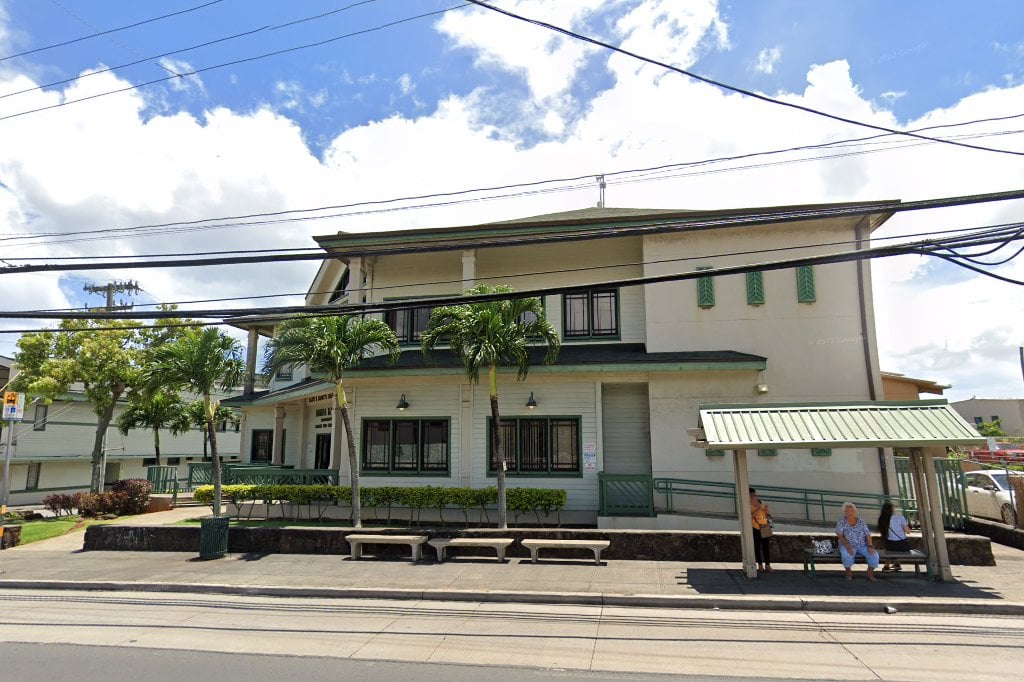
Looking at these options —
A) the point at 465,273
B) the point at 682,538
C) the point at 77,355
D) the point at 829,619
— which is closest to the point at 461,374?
the point at 465,273

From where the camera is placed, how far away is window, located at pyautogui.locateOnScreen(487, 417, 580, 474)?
17.8 meters

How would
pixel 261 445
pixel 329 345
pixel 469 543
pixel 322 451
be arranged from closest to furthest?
pixel 469 543
pixel 329 345
pixel 322 451
pixel 261 445

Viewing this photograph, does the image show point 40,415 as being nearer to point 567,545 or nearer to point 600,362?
point 600,362

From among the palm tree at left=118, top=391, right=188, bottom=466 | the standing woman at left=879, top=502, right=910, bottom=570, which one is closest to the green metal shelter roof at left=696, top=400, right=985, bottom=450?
the standing woman at left=879, top=502, right=910, bottom=570

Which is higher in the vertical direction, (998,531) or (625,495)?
(625,495)

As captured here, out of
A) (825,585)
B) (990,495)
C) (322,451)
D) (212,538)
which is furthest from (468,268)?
(990,495)

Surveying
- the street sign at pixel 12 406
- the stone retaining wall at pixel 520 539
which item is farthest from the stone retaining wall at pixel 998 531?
the street sign at pixel 12 406

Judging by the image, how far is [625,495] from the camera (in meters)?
16.8

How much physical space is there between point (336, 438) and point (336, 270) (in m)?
7.62

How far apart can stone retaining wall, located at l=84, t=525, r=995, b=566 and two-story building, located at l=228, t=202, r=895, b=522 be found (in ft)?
12.3

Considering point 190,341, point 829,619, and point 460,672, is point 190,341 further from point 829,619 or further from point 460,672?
point 829,619

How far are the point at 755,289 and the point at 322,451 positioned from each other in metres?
16.0

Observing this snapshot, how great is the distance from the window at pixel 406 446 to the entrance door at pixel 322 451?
13.6 ft

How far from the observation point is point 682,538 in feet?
42.3
